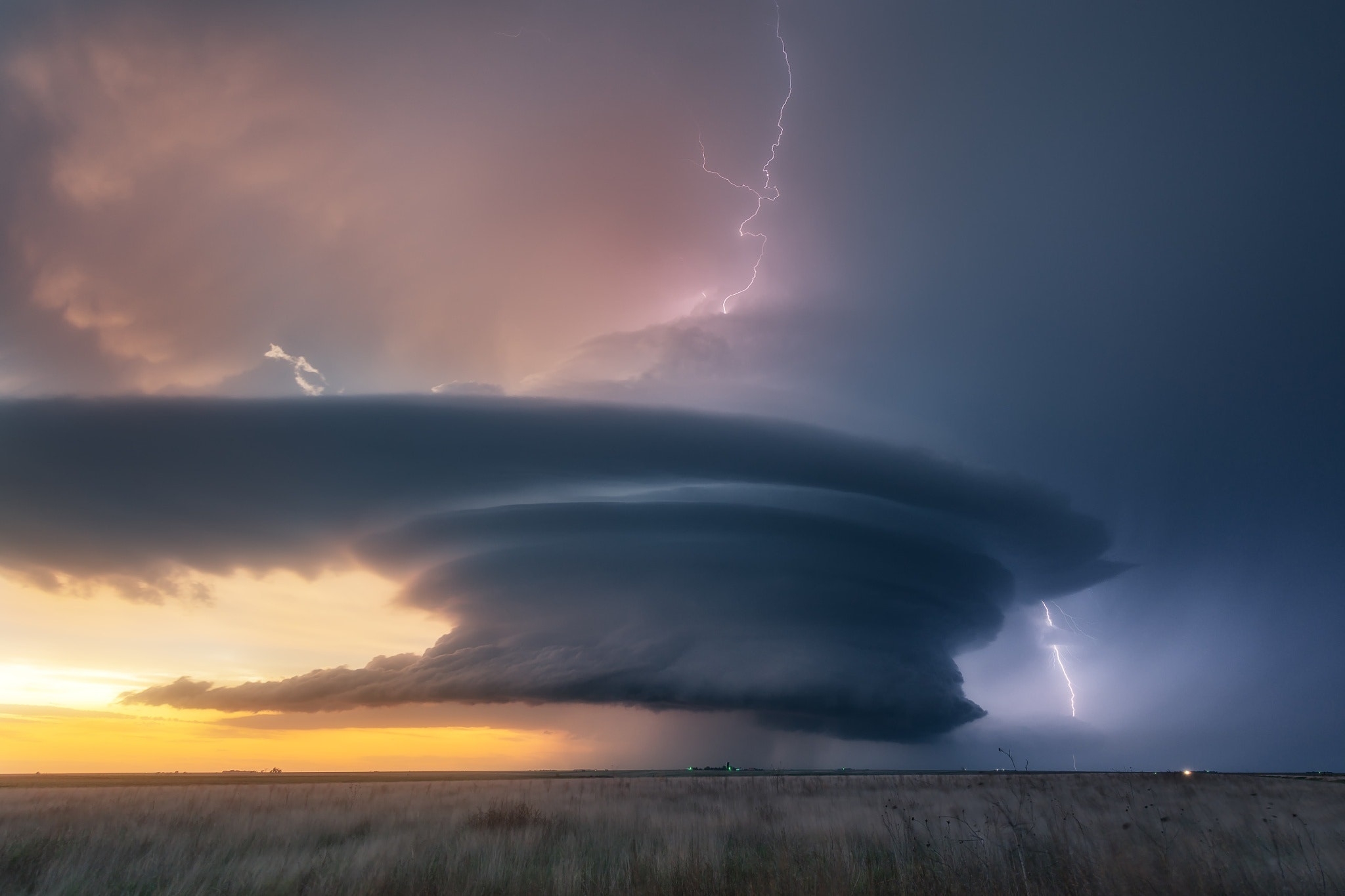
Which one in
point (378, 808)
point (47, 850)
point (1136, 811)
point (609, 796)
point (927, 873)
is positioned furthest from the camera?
point (609, 796)

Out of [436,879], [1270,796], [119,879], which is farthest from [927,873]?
[1270,796]

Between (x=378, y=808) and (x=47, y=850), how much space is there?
501 inches

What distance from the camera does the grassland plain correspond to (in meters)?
10.1

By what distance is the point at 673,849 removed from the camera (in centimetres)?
1338

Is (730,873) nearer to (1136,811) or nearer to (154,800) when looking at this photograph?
(1136,811)

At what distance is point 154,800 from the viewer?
27.4 metres

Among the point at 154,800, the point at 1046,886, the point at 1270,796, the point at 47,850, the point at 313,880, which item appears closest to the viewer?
the point at 1046,886

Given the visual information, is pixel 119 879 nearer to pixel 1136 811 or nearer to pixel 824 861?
pixel 824 861

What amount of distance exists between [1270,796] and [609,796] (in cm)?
3002

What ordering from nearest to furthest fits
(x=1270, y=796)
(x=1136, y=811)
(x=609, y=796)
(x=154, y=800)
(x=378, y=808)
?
(x=1136, y=811), (x=378, y=808), (x=154, y=800), (x=1270, y=796), (x=609, y=796)

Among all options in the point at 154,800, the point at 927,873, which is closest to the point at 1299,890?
the point at 927,873

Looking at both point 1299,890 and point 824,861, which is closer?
point 1299,890

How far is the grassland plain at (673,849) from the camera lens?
1014 centimetres

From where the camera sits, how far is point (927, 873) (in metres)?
10.3
